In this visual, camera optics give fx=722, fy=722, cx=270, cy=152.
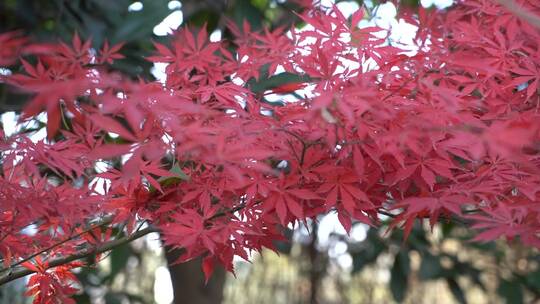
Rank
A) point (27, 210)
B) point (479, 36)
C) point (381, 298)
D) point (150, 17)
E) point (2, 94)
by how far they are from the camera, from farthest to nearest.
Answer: point (381, 298) < point (2, 94) < point (150, 17) < point (479, 36) < point (27, 210)

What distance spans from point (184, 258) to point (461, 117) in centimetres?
45

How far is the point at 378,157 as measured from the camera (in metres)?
0.97

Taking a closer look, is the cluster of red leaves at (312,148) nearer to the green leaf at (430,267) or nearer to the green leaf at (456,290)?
the green leaf at (430,267)

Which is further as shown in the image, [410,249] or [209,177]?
[410,249]

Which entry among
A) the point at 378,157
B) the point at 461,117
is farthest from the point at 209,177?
the point at 461,117

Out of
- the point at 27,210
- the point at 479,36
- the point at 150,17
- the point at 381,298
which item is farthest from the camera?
the point at 381,298

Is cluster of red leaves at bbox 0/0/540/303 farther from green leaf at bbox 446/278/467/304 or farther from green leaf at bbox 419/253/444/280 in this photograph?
green leaf at bbox 446/278/467/304

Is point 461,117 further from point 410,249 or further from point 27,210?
point 410,249

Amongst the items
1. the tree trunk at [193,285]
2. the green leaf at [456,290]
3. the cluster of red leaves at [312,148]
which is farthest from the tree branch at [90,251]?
the green leaf at [456,290]

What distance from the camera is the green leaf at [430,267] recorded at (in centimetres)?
250

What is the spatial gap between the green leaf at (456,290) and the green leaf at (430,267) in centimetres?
12

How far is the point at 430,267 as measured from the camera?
2.52 m

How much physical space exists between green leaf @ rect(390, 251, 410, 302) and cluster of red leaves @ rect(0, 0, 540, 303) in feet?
4.64

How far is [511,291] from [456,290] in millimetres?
191
